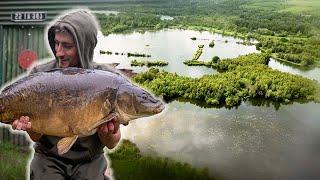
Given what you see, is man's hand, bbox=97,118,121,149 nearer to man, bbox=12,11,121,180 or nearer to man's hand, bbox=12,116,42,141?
man, bbox=12,11,121,180

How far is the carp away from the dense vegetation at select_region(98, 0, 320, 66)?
1738mm

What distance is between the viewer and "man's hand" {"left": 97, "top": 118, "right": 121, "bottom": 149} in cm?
277

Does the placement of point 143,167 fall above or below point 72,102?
below

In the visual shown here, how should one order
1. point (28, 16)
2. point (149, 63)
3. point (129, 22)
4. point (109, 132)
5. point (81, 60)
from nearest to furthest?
1. point (109, 132)
2. point (81, 60)
3. point (149, 63)
4. point (129, 22)
5. point (28, 16)

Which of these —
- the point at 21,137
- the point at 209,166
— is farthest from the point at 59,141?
the point at 21,137

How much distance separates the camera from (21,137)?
5109 mm

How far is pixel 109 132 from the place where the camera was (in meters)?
2.84

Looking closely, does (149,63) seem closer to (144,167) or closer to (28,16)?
(144,167)

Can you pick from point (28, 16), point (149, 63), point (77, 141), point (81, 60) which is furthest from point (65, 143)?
point (28, 16)

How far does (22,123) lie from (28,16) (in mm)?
2204

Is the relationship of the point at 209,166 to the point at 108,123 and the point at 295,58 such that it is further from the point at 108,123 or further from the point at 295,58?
the point at 108,123

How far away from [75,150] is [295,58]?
1774 millimetres

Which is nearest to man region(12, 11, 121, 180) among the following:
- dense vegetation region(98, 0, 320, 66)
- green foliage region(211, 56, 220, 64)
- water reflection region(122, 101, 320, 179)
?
water reflection region(122, 101, 320, 179)

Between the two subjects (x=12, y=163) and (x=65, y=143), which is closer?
(x=65, y=143)
